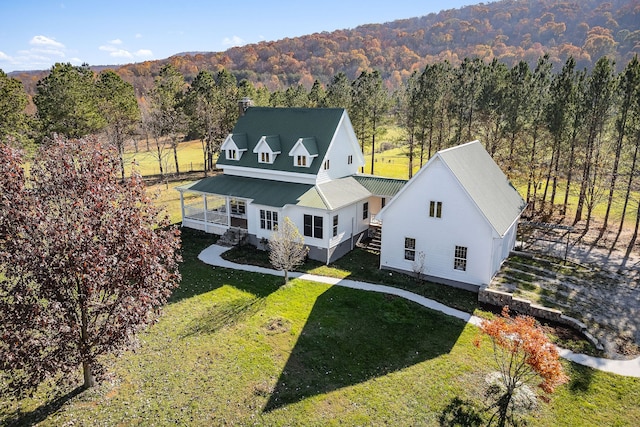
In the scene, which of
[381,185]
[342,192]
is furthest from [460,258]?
[381,185]

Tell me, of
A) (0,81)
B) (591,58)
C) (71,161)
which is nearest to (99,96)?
(0,81)

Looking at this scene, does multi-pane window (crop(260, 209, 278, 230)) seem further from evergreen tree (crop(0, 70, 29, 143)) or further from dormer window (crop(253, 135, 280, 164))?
evergreen tree (crop(0, 70, 29, 143))

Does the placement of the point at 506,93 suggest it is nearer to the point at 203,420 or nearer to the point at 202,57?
the point at 203,420

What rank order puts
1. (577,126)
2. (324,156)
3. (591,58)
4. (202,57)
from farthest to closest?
(202,57), (591,58), (577,126), (324,156)

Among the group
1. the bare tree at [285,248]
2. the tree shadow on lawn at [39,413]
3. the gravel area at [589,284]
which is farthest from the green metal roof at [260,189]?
the tree shadow on lawn at [39,413]

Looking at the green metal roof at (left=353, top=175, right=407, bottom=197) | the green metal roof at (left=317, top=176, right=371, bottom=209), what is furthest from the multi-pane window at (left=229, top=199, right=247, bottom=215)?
the green metal roof at (left=353, top=175, right=407, bottom=197)

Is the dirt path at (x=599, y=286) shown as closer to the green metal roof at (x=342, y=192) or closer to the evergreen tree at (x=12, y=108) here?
the green metal roof at (x=342, y=192)
